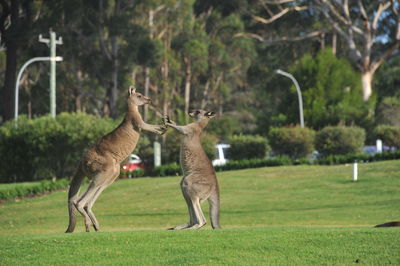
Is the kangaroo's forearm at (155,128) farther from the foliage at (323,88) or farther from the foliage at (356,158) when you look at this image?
Result: the foliage at (323,88)

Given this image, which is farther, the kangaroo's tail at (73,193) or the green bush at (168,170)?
the green bush at (168,170)

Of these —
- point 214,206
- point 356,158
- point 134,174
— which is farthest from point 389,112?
point 214,206

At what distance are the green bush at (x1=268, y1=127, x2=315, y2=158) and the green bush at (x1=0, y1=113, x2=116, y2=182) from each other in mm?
10620

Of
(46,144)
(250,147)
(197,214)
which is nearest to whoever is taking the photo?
(197,214)

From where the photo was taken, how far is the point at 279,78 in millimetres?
77125

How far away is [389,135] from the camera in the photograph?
4919 centimetres

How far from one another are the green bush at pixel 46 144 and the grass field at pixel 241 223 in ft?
9.45

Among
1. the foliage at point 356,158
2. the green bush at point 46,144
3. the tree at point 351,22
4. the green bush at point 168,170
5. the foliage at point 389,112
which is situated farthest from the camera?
the tree at point 351,22

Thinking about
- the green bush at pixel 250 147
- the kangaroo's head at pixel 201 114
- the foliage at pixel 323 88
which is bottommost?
the green bush at pixel 250 147

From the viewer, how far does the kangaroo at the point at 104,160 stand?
15250mm

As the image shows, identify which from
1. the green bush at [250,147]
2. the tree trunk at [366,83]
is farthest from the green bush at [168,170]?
the tree trunk at [366,83]

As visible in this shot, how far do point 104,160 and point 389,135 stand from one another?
36286 millimetres

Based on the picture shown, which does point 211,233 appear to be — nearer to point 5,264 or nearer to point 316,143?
point 5,264

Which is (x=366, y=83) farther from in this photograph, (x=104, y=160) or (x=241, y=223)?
(x=104, y=160)
